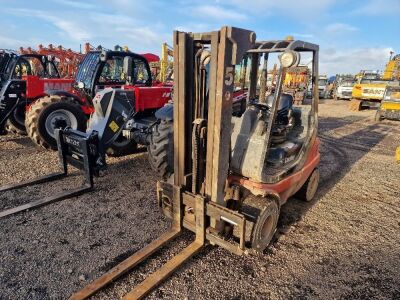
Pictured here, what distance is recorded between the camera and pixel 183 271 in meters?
2.98

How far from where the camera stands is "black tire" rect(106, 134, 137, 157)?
6.25 meters

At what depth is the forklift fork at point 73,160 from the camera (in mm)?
4439

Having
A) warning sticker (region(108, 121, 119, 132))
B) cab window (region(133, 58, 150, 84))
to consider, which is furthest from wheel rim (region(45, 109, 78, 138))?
warning sticker (region(108, 121, 119, 132))

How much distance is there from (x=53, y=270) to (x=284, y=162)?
9.28ft

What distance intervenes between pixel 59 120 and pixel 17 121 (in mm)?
2281

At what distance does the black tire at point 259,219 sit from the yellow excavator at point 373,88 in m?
14.2

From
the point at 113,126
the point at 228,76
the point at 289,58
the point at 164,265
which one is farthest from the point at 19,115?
the point at 289,58

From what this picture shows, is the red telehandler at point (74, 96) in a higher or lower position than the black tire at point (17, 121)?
higher

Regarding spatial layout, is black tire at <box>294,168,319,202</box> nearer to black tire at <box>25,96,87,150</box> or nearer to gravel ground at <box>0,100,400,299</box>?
gravel ground at <box>0,100,400,299</box>

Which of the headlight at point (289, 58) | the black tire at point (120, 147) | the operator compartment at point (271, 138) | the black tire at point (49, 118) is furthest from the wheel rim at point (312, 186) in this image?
the black tire at point (49, 118)

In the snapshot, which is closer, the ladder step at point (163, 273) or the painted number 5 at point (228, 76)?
the ladder step at point (163, 273)

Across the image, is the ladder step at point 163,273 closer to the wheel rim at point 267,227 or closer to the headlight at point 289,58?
the wheel rim at point 267,227

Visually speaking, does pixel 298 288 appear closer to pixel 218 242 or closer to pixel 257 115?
pixel 218 242

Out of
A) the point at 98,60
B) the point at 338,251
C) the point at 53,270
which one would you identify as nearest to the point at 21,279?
the point at 53,270
